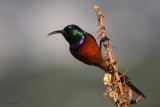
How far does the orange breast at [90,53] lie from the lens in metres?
4.90

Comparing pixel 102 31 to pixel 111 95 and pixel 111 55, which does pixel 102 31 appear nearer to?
pixel 111 55

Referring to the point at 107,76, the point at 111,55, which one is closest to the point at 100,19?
the point at 111,55

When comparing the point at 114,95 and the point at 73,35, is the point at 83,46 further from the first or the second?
the point at 114,95

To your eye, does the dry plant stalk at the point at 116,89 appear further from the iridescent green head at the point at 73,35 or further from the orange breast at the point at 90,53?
the iridescent green head at the point at 73,35

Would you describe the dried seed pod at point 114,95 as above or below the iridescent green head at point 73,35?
below

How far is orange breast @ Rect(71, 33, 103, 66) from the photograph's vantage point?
4902 millimetres

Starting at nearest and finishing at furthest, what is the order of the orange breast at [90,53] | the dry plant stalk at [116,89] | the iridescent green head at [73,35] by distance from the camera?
1. the dry plant stalk at [116,89]
2. the orange breast at [90,53]
3. the iridescent green head at [73,35]

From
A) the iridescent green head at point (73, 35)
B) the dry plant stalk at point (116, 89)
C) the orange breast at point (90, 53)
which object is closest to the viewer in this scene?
the dry plant stalk at point (116, 89)

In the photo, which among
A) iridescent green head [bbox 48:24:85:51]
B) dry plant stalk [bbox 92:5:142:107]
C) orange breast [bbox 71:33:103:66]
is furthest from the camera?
iridescent green head [bbox 48:24:85:51]

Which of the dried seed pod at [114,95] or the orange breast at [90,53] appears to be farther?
the orange breast at [90,53]

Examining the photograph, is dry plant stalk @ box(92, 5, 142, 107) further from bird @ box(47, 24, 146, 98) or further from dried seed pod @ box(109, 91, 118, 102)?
bird @ box(47, 24, 146, 98)

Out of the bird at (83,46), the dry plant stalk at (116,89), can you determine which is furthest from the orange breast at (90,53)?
the dry plant stalk at (116,89)

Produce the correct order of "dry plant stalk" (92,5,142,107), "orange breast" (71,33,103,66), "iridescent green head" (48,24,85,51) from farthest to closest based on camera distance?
"iridescent green head" (48,24,85,51)
"orange breast" (71,33,103,66)
"dry plant stalk" (92,5,142,107)

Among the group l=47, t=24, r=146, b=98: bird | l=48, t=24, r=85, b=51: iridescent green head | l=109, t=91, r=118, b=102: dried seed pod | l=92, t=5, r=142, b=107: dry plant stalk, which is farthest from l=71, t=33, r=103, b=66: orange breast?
l=109, t=91, r=118, b=102: dried seed pod
